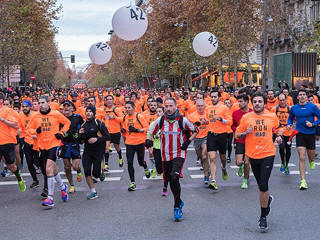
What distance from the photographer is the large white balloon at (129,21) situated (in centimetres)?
1348

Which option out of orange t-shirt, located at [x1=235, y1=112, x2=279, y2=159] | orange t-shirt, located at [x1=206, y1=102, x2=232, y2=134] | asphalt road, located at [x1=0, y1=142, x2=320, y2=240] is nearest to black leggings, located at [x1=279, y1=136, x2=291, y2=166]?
asphalt road, located at [x1=0, y1=142, x2=320, y2=240]

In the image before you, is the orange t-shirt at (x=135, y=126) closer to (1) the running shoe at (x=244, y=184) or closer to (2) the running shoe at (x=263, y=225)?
(1) the running shoe at (x=244, y=184)

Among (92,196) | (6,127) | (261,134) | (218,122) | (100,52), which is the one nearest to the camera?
(261,134)

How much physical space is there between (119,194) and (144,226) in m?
2.34

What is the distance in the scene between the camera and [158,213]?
7.68 m

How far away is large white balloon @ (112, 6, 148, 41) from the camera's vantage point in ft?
44.2

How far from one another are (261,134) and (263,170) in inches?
20.3

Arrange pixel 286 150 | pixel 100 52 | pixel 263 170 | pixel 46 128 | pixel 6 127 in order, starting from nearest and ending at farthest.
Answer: pixel 263 170
pixel 46 128
pixel 6 127
pixel 286 150
pixel 100 52

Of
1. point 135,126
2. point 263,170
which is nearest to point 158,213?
point 263,170

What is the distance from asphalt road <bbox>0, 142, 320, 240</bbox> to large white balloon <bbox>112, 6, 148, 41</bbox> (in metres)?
4.70

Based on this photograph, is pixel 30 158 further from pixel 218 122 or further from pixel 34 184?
pixel 218 122

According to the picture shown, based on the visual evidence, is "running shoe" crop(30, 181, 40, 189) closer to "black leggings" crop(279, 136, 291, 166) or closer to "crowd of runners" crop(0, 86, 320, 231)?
"crowd of runners" crop(0, 86, 320, 231)

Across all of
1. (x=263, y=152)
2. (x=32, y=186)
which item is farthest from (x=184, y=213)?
(x=32, y=186)

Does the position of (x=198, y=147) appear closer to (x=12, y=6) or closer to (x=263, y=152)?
(x=263, y=152)
